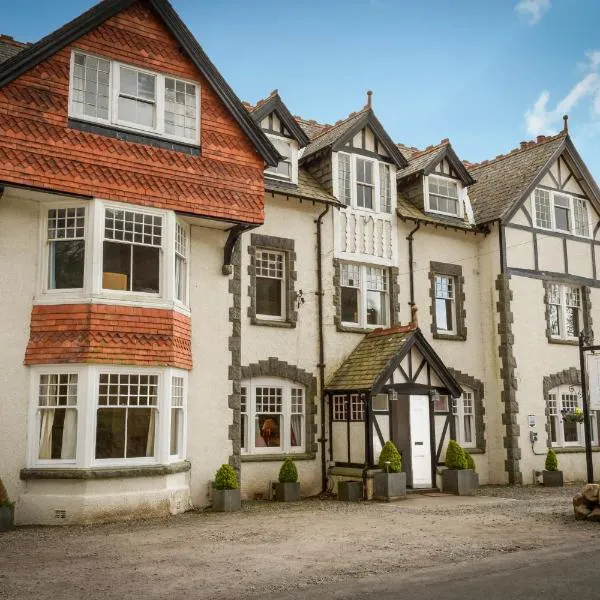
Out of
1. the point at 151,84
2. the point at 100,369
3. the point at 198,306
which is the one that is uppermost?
the point at 151,84

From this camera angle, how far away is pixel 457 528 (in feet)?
42.6

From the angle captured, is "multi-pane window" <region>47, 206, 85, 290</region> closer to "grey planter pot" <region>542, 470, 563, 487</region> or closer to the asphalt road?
the asphalt road

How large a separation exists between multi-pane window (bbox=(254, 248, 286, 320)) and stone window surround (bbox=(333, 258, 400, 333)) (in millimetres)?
1599

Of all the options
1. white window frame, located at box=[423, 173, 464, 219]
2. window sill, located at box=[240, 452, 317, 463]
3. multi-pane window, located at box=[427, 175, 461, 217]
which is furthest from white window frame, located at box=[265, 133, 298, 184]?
window sill, located at box=[240, 452, 317, 463]

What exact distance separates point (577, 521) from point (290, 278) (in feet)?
30.4

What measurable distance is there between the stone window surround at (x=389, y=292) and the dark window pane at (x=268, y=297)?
5.49ft

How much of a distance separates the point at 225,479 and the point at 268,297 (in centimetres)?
542

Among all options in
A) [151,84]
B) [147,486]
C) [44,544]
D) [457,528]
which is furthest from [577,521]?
[151,84]

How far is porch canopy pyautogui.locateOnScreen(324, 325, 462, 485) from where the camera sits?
60.2 feet

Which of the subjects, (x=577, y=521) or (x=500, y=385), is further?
(x=500, y=385)

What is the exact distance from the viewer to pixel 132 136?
15.3 meters

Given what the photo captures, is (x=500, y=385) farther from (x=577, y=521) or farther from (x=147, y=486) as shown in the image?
(x=147, y=486)

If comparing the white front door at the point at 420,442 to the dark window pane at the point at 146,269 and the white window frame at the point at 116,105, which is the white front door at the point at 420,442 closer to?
the dark window pane at the point at 146,269

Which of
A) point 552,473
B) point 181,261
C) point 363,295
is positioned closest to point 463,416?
point 552,473
